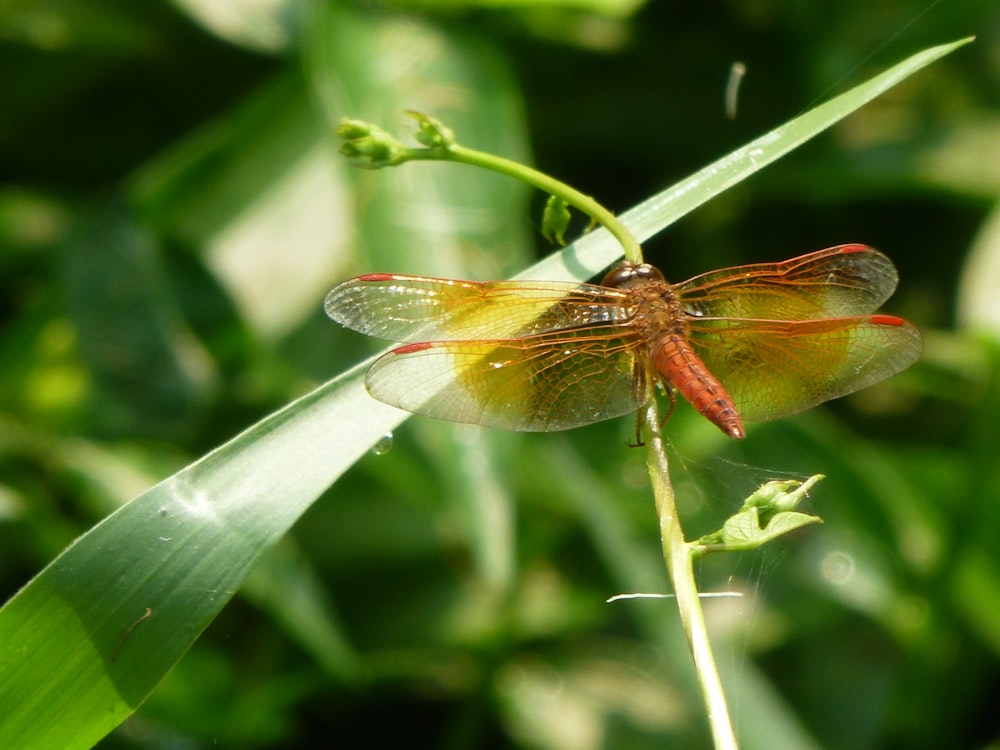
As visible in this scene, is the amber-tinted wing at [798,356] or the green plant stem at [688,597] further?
the amber-tinted wing at [798,356]

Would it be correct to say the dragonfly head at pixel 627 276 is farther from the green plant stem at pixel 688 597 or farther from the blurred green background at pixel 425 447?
the blurred green background at pixel 425 447

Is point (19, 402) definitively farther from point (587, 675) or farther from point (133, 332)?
point (587, 675)

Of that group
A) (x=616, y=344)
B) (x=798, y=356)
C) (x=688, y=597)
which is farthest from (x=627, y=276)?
(x=688, y=597)

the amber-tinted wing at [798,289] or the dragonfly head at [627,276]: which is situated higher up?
Result: the dragonfly head at [627,276]

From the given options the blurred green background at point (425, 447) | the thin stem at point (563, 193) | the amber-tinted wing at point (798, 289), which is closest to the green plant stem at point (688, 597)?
the thin stem at point (563, 193)

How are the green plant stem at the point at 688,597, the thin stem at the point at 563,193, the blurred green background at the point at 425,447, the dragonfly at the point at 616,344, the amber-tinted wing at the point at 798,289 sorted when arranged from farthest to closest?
the blurred green background at the point at 425,447
the amber-tinted wing at the point at 798,289
the dragonfly at the point at 616,344
the thin stem at the point at 563,193
the green plant stem at the point at 688,597

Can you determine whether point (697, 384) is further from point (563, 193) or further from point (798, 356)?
point (563, 193)

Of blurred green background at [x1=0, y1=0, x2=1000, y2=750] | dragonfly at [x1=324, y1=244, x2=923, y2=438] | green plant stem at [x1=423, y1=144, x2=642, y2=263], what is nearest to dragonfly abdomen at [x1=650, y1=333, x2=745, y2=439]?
dragonfly at [x1=324, y1=244, x2=923, y2=438]
